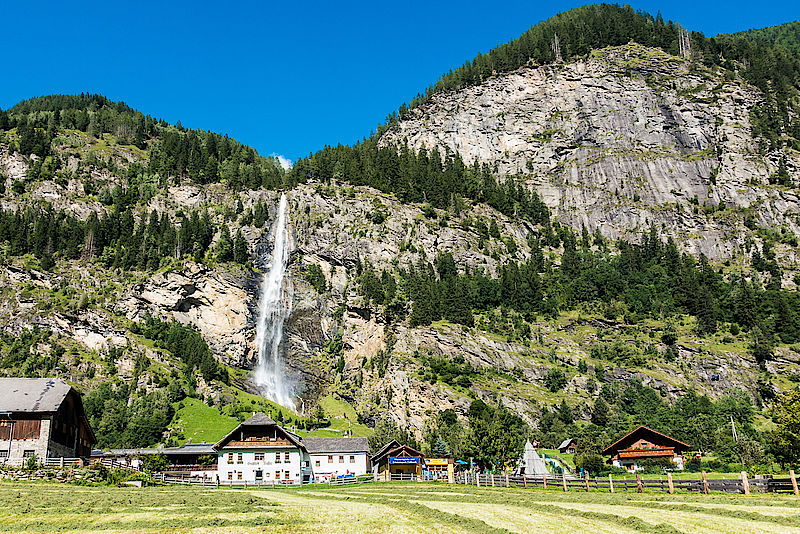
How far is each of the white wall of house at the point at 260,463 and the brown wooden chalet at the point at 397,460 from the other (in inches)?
409

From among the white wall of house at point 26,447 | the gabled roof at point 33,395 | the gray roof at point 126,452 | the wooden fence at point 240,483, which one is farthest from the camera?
the gray roof at point 126,452

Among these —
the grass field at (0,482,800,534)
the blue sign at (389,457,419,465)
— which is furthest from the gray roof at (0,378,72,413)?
the blue sign at (389,457,419,465)

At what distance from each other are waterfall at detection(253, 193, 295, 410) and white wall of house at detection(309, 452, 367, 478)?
39469mm

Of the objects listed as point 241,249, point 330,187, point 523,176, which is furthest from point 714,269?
point 241,249

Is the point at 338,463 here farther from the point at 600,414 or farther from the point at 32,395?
the point at 600,414

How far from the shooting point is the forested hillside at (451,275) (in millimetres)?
102812

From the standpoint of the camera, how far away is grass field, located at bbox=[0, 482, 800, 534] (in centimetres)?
2264

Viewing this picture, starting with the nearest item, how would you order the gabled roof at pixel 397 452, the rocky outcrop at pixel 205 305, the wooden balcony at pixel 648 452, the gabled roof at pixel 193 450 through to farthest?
1. the wooden balcony at pixel 648 452
2. the gabled roof at pixel 397 452
3. the gabled roof at pixel 193 450
4. the rocky outcrop at pixel 205 305

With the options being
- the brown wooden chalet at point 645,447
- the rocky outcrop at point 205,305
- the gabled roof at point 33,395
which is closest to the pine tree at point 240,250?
the rocky outcrop at point 205,305

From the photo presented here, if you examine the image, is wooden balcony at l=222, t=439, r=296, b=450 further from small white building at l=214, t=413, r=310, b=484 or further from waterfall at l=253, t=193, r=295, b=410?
waterfall at l=253, t=193, r=295, b=410

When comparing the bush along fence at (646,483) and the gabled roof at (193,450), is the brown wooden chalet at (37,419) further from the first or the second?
the bush along fence at (646,483)

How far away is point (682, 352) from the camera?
118688 mm

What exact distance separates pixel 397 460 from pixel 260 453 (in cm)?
1778

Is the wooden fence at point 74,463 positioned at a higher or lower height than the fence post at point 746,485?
higher
